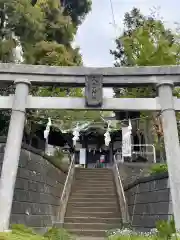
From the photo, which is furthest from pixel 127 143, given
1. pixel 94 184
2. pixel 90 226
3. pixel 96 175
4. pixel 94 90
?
pixel 94 90

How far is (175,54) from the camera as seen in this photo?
17406 mm

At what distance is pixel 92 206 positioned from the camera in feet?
42.2

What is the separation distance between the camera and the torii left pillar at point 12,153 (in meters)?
7.60

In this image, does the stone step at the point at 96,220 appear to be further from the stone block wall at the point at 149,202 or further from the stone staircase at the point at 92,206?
the stone block wall at the point at 149,202

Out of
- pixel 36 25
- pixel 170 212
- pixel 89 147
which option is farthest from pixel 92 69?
pixel 89 147

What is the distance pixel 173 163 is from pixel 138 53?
446 inches

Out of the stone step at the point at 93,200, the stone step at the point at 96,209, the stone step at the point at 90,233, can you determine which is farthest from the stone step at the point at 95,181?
the stone step at the point at 90,233

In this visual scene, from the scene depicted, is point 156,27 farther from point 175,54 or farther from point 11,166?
point 11,166

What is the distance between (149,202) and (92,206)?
3.07m

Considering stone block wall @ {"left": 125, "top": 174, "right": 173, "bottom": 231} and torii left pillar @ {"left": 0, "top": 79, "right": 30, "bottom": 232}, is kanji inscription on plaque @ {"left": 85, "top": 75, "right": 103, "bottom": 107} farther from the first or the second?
stone block wall @ {"left": 125, "top": 174, "right": 173, "bottom": 231}

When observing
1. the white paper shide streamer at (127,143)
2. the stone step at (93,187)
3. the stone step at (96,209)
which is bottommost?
the stone step at (96,209)

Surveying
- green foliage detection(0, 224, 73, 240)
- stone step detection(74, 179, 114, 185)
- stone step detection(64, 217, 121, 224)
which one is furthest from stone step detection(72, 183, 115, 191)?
green foliage detection(0, 224, 73, 240)

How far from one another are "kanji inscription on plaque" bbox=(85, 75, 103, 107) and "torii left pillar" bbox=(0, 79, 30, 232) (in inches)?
65.5

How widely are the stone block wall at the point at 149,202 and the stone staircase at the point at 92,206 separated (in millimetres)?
739
